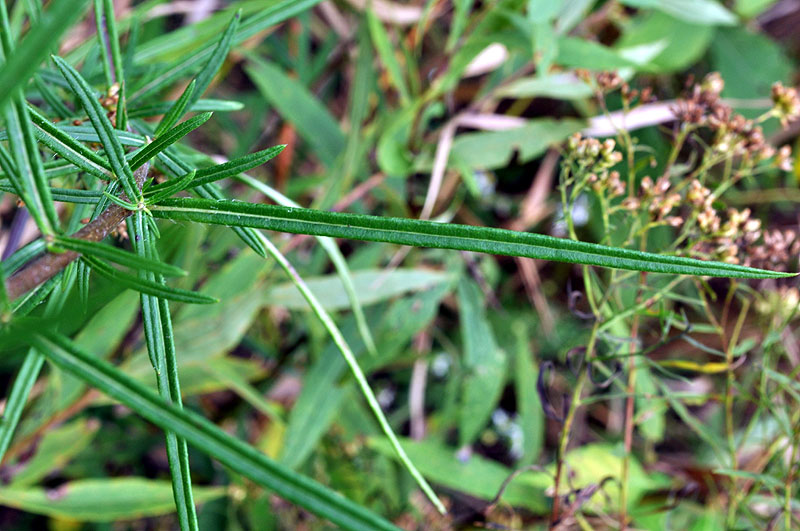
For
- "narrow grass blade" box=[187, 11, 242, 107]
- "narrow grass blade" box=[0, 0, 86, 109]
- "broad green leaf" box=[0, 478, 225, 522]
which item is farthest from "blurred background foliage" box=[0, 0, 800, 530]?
"narrow grass blade" box=[0, 0, 86, 109]

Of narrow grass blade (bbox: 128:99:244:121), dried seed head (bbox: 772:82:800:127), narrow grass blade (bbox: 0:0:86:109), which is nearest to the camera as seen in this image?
narrow grass blade (bbox: 0:0:86:109)

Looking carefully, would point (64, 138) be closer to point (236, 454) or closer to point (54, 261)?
point (54, 261)

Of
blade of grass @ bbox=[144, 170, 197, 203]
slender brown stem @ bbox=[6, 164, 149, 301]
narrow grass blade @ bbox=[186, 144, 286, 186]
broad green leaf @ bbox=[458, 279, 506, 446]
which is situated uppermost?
slender brown stem @ bbox=[6, 164, 149, 301]

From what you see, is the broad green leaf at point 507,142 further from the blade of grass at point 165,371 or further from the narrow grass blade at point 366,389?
the blade of grass at point 165,371

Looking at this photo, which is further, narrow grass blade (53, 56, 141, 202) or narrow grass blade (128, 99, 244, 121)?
narrow grass blade (128, 99, 244, 121)

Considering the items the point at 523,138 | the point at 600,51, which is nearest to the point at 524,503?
the point at 523,138

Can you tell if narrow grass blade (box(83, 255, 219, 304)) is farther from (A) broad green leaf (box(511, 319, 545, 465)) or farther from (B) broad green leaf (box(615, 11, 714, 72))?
(B) broad green leaf (box(615, 11, 714, 72))

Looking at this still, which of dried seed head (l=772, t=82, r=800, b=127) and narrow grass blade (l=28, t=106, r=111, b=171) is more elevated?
narrow grass blade (l=28, t=106, r=111, b=171)
